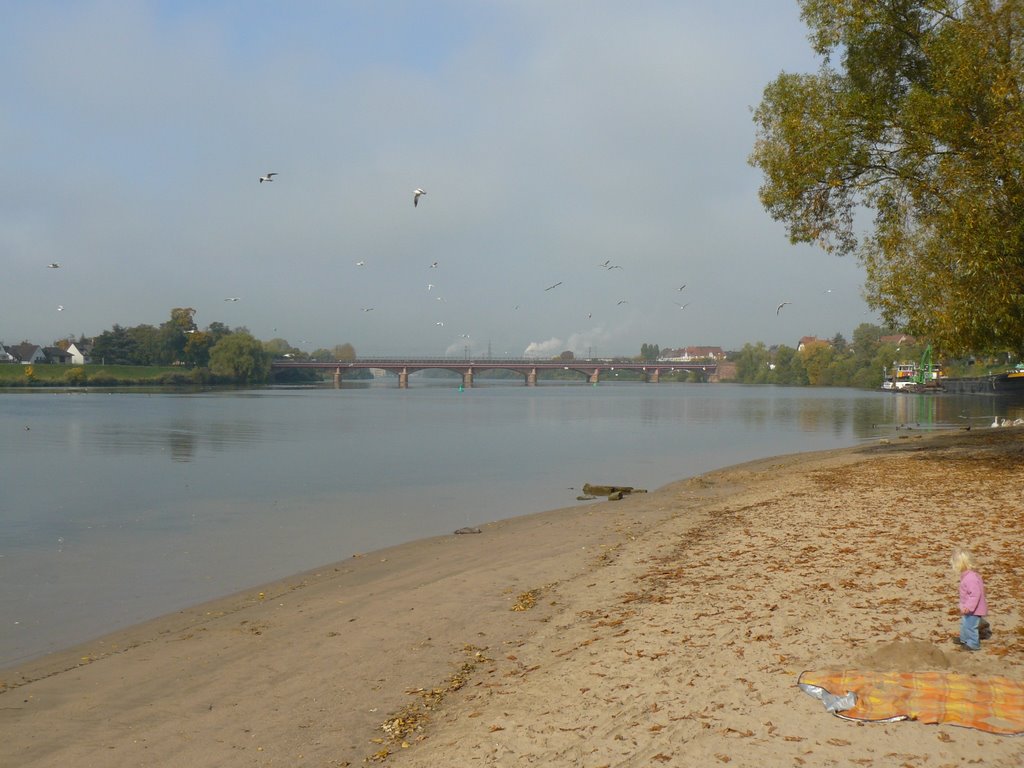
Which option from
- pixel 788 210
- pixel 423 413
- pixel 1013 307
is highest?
pixel 788 210

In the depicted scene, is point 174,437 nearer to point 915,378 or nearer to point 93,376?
point 93,376

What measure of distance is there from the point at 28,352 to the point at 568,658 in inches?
8462

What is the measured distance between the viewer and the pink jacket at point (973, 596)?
7414 mm

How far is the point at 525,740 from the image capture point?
6691 mm

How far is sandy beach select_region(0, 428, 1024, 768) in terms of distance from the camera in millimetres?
6539

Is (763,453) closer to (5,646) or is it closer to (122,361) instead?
(5,646)

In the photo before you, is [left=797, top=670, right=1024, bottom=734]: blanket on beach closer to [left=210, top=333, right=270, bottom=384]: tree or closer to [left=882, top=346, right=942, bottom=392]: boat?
[left=882, top=346, right=942, bottom=392]: boat

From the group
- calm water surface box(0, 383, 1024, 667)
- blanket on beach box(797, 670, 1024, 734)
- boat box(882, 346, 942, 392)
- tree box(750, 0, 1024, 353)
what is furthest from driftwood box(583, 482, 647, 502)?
boat box(882, 346, 942, 392)

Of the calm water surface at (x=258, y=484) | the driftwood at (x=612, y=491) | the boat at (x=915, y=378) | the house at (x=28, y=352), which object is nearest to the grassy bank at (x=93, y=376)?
the house at (x=28, y=352)

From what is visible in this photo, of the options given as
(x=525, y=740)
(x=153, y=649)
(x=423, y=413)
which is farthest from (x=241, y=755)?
(x=423, y=413)

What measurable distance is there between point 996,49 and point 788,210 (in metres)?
6.11

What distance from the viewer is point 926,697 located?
6.43 meters

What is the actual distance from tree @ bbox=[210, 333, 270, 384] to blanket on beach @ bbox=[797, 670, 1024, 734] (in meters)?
153

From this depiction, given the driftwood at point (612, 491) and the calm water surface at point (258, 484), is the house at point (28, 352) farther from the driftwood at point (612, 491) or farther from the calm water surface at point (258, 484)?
the driftwood at point (612, 491)
